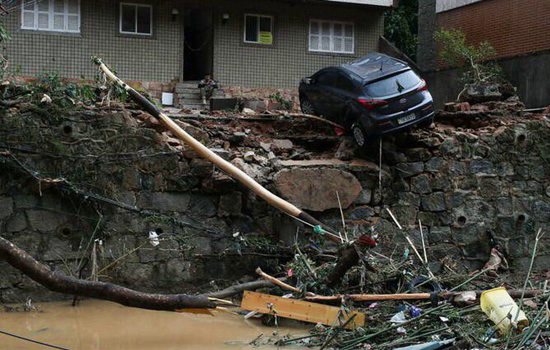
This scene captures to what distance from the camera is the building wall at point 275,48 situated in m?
19.6

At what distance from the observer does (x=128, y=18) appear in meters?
18.9

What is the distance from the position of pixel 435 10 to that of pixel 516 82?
5203mm

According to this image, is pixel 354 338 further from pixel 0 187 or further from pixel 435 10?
pixel 435 10

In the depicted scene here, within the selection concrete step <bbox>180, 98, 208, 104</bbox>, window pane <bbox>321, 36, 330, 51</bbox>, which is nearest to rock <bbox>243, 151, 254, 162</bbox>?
concrete step <bbox>180, 98, 208, 104</bbox>

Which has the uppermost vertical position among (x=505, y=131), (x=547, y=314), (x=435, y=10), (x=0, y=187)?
(x=435, y=10)

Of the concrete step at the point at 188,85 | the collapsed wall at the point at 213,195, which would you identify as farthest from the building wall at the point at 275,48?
the collapsed wall at the point at 213,195

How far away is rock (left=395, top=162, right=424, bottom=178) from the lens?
472 inches

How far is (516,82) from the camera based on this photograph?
1742cm

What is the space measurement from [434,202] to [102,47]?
32.4ft

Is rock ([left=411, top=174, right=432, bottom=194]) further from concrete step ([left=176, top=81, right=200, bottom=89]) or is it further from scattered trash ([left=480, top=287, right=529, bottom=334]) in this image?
concrete step ([left=176, top=81, right=200, bottom=89])

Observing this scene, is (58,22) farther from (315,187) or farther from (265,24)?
(315,187)

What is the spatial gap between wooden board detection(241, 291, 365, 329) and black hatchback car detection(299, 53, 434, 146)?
11.0 feet

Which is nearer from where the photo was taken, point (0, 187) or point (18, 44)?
point (0, 187)

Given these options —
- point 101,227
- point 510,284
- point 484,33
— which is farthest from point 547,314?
point 484,33
